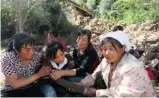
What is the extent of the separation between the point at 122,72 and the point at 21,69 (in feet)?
3.69

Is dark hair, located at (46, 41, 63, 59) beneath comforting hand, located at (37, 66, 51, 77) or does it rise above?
above

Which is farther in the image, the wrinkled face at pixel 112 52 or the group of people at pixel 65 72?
the wrinkled face at pixel 112 52

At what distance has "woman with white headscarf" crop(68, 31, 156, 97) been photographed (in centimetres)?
260

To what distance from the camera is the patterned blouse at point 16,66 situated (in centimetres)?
316

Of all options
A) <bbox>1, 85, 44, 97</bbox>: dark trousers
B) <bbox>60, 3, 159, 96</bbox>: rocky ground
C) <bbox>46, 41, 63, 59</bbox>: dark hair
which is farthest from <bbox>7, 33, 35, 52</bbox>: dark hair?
<bbox>60, 3, 159, 96</bbox>: rocky ground

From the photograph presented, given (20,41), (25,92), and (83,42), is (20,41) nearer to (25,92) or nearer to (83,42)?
(25,92)

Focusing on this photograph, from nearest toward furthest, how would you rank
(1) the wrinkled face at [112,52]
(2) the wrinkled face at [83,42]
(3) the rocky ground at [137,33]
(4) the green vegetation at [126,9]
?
(1) the wrinkled face at [112,52] < (2) the wrinkled face at [83,42] < (3) the rocky ground at [137,33] < (4) the green vegetation at [126,9]

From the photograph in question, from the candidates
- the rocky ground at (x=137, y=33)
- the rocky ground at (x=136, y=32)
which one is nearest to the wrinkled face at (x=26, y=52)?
the rocky ground at (x=137, y=33)

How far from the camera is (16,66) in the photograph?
10.6ft

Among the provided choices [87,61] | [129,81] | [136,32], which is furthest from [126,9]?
[129,81]

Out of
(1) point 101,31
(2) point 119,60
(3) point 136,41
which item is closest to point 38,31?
(1) point 101,31

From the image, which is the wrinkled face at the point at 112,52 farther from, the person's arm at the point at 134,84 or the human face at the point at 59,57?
the human face at the point at 59,57

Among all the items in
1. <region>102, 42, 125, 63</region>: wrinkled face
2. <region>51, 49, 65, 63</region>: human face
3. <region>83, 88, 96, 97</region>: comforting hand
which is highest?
<region>102, 42, 125, 63</region>: wrinkled face

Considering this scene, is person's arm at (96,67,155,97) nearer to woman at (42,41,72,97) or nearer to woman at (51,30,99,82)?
woman at (42,41,72,97)
